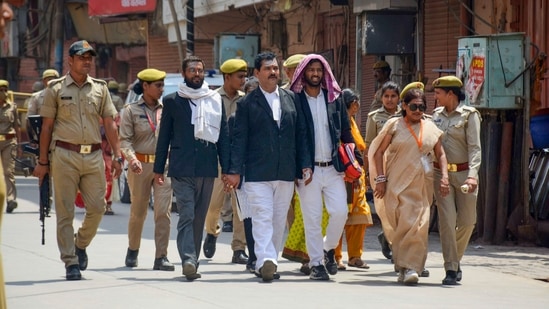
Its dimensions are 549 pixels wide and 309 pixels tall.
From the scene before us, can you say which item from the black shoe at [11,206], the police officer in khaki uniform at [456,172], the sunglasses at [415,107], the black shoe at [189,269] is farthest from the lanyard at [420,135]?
the black shoe at [11,206]

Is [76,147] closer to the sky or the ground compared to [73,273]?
closer to the sky

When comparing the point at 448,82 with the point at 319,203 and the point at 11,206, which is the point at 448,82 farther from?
the point at 11,206

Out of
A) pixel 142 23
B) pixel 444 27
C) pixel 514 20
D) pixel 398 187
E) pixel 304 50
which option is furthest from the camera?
pixel 142 23

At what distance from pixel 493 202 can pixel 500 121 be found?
0.91m

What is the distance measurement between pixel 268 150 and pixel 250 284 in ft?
3.69

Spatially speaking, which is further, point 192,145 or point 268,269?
point 192,145

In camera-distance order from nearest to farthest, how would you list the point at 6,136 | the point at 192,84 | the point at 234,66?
1. the point at 192,84
2. the point at 234,66
3. the point at 6,136


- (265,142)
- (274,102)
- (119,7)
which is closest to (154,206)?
(265,142)

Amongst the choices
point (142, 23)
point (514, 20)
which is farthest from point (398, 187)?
point (142, 23)

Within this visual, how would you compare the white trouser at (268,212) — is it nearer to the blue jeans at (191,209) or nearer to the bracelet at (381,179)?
the blue jeans at (191,209)

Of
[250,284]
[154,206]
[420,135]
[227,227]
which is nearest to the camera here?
[250,284]

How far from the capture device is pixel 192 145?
1123 centimetres

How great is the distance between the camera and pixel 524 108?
14.4 metres

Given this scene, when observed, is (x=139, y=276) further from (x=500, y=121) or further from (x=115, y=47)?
(x=115, y=47)
